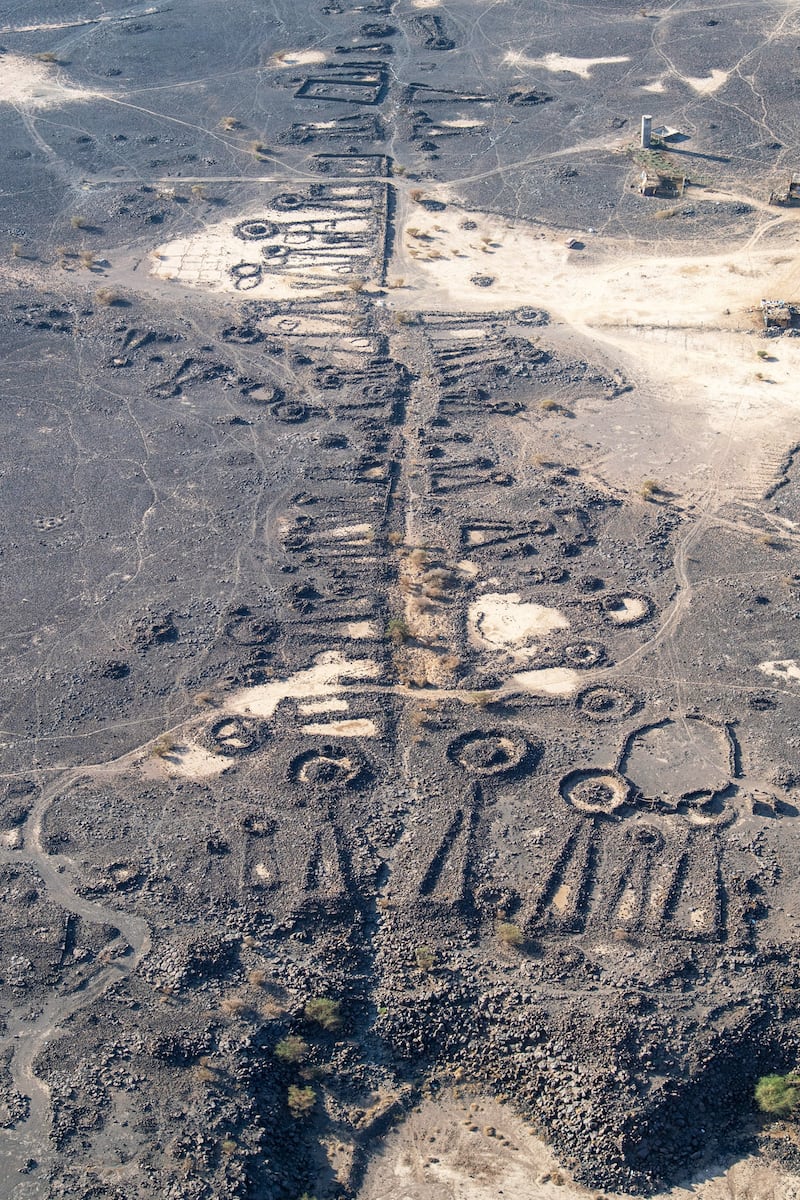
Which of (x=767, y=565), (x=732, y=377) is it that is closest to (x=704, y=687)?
(x=767, y=565)

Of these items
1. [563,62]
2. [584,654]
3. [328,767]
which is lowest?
[328,767]

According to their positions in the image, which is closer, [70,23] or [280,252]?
[280,252]

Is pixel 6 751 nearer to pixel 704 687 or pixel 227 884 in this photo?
pixel 227 884

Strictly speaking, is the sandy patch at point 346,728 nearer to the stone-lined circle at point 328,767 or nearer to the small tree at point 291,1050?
the stone-lined circle at point 328,767

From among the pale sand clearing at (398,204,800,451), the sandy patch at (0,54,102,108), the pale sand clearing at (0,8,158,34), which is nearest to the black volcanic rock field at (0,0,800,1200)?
the pale sand clearing at (398,204,800,451)

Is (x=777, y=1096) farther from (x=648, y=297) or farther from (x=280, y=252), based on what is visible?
(x=280, y=252)

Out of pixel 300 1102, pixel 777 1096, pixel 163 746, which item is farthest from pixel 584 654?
pixel 300 1102

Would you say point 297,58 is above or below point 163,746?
above
